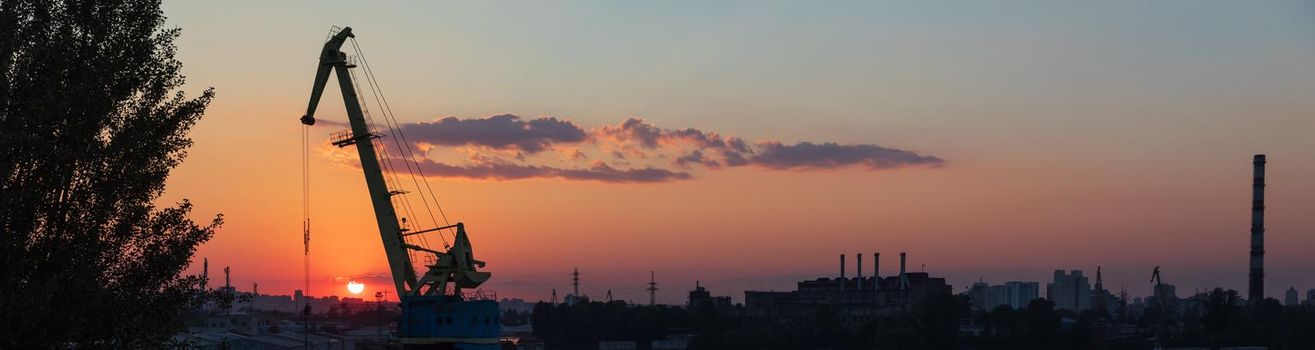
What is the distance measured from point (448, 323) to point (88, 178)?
4464 centimetres

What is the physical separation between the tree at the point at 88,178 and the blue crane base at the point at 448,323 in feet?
141

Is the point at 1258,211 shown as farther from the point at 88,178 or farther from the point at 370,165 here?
the point at 88,178

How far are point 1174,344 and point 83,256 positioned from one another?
581 ft

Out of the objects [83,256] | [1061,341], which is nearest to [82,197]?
[83,256]

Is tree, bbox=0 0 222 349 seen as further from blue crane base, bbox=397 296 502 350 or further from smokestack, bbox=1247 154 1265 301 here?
smokestack, bbox=1247 154 1265 301

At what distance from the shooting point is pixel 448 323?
7188cm

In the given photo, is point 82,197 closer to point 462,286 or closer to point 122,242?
point 122,242

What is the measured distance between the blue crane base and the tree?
141 feet

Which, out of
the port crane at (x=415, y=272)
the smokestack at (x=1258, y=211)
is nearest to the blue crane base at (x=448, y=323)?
the port crane at (x=415, y=272)

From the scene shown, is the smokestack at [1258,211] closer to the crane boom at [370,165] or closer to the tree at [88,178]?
the crane boom at [370,165]

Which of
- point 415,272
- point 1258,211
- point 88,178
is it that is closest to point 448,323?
point 415,272

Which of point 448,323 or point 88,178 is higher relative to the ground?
point 88,178

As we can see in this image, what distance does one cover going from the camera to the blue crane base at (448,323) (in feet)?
236

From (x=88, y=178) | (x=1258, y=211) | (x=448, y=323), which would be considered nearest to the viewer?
(x=88, y=178)
